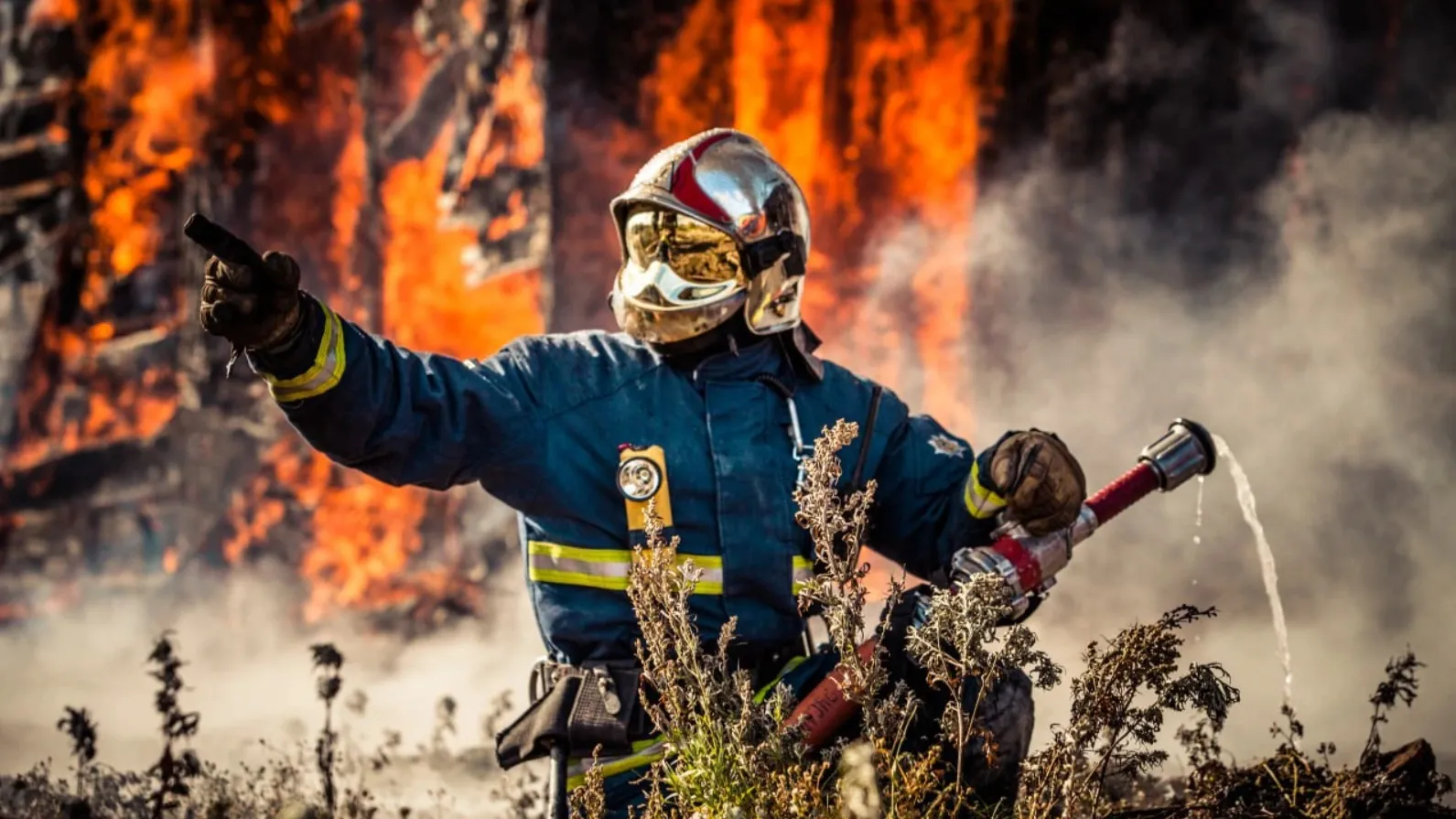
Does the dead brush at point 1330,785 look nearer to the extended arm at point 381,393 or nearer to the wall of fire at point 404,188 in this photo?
the extended arm at point 381,393

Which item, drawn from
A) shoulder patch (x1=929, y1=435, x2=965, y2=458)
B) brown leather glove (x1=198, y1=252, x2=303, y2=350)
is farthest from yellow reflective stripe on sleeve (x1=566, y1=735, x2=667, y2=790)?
brown leather glove (x1=198, y1=252, x2=303, y2=350)

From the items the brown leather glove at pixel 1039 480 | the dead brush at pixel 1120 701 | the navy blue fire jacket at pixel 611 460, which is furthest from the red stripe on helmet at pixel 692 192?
the dead brush at pixel 1120 701

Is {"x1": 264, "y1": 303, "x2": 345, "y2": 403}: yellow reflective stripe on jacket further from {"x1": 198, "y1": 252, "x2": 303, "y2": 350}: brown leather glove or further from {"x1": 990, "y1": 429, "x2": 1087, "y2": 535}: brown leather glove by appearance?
{"x1": 990, "y1": 429, "x2": 1087, "y2": 535}: brown leather glove

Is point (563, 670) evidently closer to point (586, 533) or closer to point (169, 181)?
point (586, 533)

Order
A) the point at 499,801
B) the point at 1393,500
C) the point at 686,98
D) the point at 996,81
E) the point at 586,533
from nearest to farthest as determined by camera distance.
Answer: the point at 586,533 → the point at 499,801 → the point at 1393,500 → the point at 996,81 → the point at 686,98

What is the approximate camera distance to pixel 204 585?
8.63 metres

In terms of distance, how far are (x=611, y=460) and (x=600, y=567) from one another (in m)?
0.27

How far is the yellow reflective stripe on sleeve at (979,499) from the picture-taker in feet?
12.7

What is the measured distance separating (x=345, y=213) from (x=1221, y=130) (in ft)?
16.3

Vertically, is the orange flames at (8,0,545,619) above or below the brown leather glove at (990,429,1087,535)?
above

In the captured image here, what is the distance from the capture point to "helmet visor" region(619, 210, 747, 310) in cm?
386

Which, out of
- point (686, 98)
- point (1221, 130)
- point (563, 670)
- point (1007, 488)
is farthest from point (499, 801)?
point (1221, 130)

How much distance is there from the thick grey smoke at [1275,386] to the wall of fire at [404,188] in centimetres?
22

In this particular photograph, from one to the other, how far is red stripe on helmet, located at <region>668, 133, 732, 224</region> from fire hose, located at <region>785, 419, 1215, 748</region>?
1.09 m
